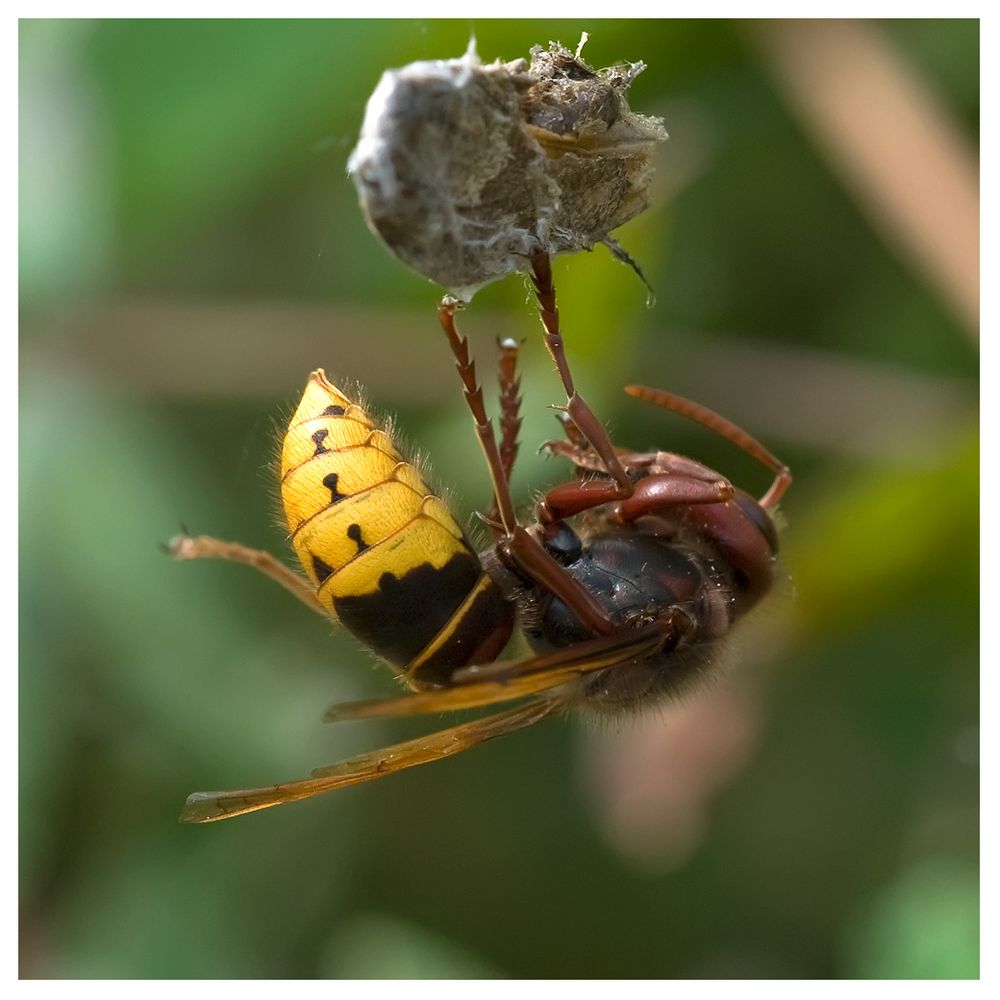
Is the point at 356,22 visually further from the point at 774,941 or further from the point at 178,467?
the point at 774,941

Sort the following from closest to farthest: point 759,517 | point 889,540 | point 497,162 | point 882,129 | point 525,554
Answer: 1. point 497,162
2. point 525,554
3. point 759,517
4. point 889,540
5. point 882,129

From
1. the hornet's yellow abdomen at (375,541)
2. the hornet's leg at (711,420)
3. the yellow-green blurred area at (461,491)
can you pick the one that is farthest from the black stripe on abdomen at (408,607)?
the yellow-green blurred area at (461,491)

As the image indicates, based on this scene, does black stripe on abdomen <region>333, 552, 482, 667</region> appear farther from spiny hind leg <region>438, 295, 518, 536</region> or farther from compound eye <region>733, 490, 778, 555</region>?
Result: compound eye <region>733, 490, 778, 555</region>

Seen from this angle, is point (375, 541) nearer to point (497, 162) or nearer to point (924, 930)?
point (497, 162)

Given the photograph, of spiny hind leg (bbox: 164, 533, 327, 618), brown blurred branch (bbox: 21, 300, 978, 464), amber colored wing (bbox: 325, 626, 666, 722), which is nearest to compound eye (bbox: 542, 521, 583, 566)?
amber colored wing (bbox: 325, 626, 666, 722)

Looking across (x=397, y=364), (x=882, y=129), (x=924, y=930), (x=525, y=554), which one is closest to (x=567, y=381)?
(x=525, y=554)

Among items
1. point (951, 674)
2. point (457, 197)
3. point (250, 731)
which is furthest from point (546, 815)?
point (457, 197)
